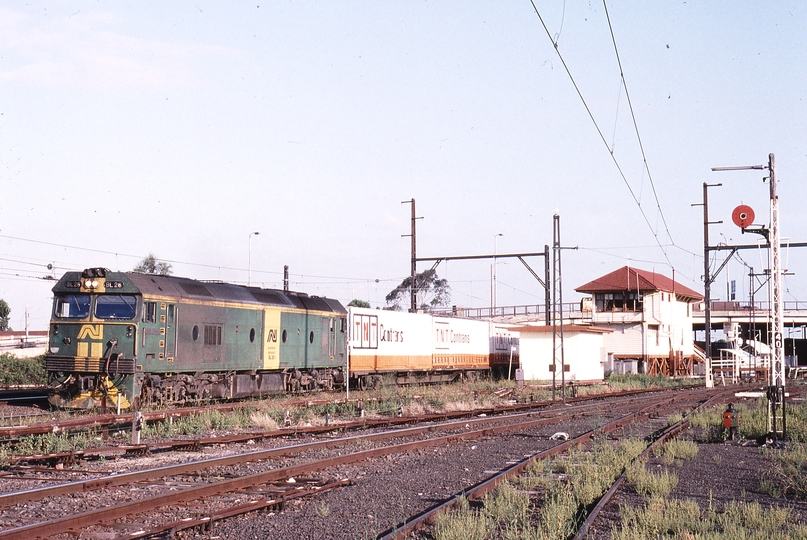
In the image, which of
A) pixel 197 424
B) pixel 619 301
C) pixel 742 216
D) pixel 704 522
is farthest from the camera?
pixel 619 301

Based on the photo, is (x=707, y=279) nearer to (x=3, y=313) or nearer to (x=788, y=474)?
(x=788, y=474)

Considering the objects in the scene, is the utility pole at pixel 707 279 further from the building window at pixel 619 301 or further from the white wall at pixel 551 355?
the building window at pixel 619 301

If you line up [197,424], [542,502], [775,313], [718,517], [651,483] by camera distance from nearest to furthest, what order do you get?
1. [718,517]
2. [542,502]
3. [651,483]
4. [775,313]
5. [197,424]

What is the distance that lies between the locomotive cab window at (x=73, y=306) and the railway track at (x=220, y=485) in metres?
8.97

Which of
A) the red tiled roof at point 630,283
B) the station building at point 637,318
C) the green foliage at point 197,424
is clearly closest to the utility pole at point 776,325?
the green foliage at point 197,424

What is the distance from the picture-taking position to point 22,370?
3775 cm

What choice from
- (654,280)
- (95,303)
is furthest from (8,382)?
(654,280)

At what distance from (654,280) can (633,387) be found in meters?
27.8

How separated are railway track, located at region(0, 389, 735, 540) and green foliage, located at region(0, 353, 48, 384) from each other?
25.0 metres

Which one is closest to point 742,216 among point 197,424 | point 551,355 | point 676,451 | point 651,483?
point 676,451

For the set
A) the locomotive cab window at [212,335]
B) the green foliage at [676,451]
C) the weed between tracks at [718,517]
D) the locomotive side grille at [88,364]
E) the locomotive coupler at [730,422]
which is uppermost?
the locomotive cab window at [212,335]

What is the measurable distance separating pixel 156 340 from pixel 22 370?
19600 mm

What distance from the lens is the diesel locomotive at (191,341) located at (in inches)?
826

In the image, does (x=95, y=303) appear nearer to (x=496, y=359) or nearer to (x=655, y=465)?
(x=655, y=465)
